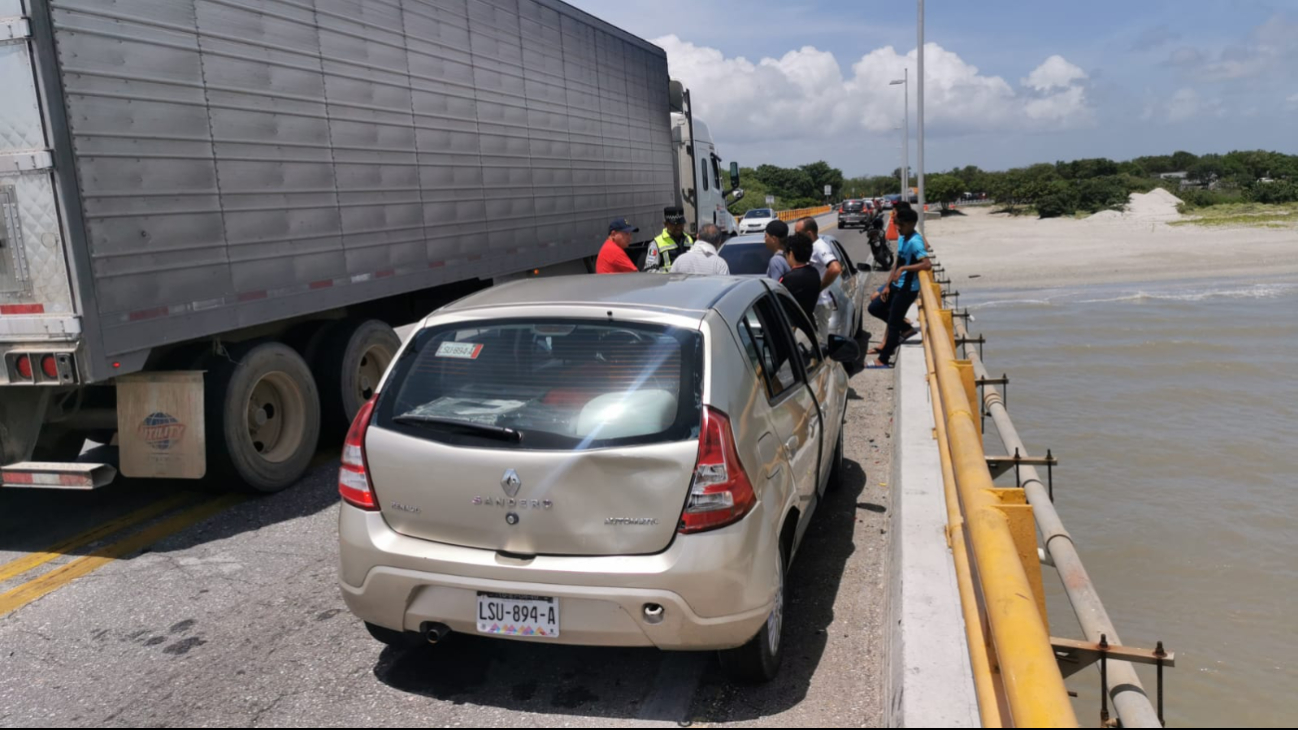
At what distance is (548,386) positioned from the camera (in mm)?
3766

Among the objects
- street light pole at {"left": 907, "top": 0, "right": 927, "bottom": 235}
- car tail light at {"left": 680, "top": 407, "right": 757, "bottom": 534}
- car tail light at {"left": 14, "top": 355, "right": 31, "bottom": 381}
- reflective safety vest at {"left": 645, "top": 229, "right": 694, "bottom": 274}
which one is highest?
street light pole at {"left": 907, "top": 0, "right": 927, "bottom": 235}

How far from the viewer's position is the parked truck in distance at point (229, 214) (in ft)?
17.6

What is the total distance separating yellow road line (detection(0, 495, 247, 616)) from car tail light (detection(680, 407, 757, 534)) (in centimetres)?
377

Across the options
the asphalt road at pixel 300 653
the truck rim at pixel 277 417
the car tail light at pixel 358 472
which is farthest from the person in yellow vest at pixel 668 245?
the car tail light at pixel 358 472

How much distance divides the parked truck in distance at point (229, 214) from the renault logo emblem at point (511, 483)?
3.17m

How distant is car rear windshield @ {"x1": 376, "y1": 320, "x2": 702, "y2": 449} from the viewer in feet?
11.9

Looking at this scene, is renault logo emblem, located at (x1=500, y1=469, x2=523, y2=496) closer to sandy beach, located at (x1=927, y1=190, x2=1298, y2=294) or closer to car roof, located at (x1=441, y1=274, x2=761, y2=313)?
car roof, located at (x1=441, y1=274, x2=761, y2=313)

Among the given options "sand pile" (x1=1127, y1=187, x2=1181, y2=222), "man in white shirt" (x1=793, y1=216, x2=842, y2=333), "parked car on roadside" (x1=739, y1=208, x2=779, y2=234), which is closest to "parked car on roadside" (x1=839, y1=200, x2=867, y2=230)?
"parked car on roadside" (x1=739, y1=208, x2=779, y2=234)

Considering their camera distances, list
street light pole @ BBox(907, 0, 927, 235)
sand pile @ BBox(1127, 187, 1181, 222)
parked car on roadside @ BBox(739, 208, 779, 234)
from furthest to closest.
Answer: sand pile @ BBox(1127, 187, 1181, 222)
parked car on roadside @ BBox(739, 208, 779, 234)
street light pole @ BBox(907, 0, 927, 235)

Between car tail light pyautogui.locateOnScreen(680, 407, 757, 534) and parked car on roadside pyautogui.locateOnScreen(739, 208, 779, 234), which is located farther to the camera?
parked car on roadside pyautogui.locateOnScreen(739, 208, 779, 234)

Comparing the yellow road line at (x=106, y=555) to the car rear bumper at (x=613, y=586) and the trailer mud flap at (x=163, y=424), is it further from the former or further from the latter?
the car rear bumper at (x=613, y=586)

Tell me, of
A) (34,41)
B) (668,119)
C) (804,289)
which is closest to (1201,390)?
(804,289)

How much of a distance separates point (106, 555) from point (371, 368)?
3.11 meters

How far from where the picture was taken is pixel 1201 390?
12.2 metres
